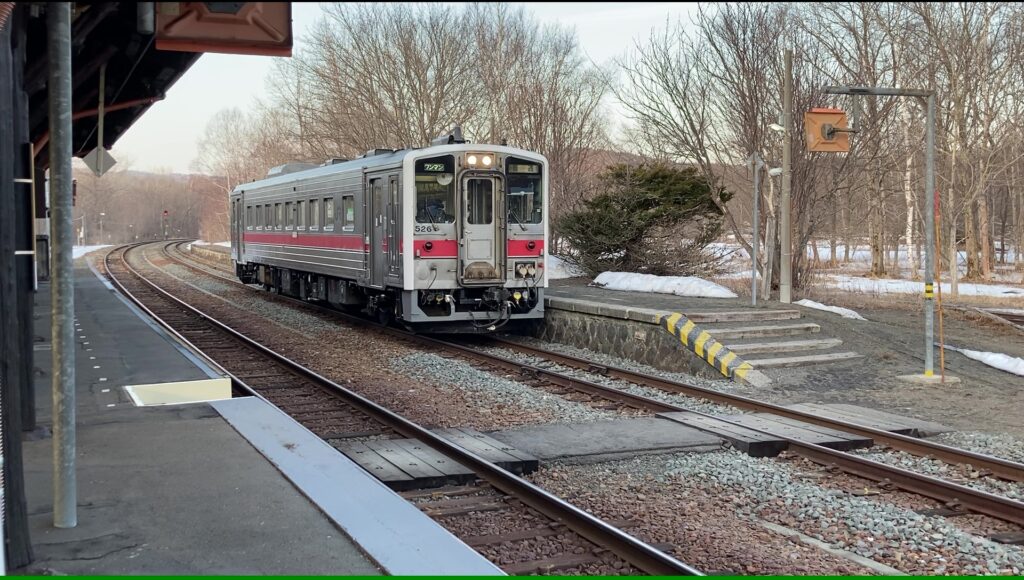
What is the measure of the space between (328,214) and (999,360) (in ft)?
38.4

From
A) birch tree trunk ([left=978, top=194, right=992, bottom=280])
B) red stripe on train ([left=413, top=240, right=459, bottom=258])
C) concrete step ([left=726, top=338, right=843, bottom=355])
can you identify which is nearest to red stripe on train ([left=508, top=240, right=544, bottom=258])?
red stripe on train ([left=413, top=240, right=459, bottom=258])

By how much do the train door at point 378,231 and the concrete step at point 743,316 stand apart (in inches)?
196

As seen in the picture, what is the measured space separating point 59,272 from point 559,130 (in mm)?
25594

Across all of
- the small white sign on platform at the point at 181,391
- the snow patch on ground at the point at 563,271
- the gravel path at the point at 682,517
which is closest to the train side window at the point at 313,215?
the snow patch on ground at the point at 563,271

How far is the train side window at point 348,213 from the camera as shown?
16.2 m

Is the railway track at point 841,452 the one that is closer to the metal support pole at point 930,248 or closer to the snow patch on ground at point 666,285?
the metal support pole at point 930,248

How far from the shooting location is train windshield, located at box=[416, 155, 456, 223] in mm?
13891

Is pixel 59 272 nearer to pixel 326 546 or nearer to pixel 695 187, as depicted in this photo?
pixel 326 546

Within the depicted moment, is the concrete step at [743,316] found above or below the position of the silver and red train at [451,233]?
below

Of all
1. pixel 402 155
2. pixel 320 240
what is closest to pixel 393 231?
pixel 402 155

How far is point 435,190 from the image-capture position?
45.9 ft

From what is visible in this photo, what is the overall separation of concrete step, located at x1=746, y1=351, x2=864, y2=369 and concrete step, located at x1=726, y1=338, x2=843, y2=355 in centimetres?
29

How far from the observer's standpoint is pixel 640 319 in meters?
13.2

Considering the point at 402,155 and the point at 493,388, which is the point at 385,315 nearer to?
the point at 402,155
